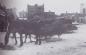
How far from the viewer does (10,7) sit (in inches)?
55.4

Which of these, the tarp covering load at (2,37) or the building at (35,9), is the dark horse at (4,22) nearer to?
the tarp covering load at (2,37)

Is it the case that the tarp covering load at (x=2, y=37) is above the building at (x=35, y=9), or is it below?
below

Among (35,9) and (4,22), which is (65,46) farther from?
(4,22)

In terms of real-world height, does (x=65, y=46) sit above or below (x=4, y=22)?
below

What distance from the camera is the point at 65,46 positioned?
4.30 ft

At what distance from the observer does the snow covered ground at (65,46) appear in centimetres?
128

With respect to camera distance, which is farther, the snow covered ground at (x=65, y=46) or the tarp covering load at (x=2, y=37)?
the tarp covering load at (x=2, y=37)

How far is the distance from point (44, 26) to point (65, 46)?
233 millimetres

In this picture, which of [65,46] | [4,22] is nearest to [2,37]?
[4,22]

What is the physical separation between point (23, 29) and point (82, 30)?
0.48 metres

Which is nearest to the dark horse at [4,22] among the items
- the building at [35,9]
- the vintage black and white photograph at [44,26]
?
the vintage black and white photograph at [44,26]

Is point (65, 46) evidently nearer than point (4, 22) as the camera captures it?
Yes

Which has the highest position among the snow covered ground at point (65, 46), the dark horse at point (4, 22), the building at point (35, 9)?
the building at point (35, 9)

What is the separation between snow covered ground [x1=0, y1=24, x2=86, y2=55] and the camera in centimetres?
128
